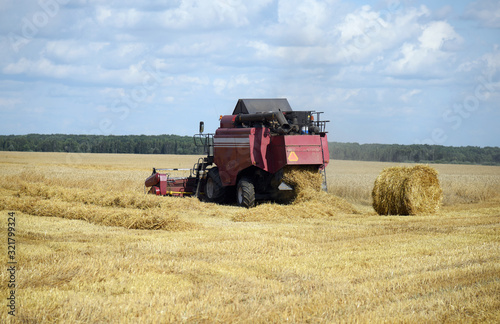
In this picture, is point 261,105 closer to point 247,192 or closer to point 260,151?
point 260,151

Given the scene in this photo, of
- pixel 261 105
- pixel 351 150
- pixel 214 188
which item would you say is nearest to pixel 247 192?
pixel 214 188

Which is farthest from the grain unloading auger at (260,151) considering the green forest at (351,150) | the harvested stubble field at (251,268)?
the green forest at (351,150)

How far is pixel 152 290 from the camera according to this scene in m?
6.03

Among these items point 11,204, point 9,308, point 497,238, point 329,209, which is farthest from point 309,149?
point 9,308

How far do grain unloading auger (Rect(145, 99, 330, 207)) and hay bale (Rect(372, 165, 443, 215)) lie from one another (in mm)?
1816

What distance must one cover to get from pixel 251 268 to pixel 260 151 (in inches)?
353

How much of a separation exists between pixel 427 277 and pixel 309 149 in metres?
9.33

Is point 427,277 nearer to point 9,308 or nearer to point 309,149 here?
point 9,308

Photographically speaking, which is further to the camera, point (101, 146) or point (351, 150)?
point (101, 146)

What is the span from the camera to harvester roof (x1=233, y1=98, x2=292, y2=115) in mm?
17750

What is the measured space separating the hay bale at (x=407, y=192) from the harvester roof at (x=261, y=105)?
14.9 ft

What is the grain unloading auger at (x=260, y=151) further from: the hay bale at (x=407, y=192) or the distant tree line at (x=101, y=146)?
the distant tree line at (x=101, y=146)

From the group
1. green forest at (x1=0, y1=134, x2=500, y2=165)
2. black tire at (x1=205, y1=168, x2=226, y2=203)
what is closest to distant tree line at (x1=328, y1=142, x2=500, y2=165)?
green forest at (x1=0, y1=134, x2=500, y2=165)

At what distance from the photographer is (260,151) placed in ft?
52.8
